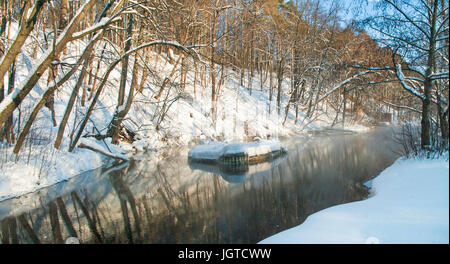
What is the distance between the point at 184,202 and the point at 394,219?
4877mm

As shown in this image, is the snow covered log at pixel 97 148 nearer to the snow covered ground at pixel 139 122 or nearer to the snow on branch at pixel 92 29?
the snow covered ground at pixel 139 122

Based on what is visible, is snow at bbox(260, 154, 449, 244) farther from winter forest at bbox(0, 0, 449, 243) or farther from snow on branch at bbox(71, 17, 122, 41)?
snow on branch at bbox(71, 17, 122, 41)

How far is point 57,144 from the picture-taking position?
1086 centimetres

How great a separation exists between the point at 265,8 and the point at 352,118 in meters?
14.8

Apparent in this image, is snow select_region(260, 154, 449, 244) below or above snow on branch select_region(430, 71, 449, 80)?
below

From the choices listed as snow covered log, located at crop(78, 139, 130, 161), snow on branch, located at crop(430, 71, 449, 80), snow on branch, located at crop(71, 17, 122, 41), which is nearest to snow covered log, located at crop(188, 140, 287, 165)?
snow covered log, located at crop(78, 139, 130, 161)

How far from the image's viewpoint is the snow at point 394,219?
3.23m

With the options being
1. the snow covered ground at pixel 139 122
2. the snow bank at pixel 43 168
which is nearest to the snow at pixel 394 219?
the snow covered ground at pixel 139 122

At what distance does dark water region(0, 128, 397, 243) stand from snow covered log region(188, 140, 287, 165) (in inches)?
31.5

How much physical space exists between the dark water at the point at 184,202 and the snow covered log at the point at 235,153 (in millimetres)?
799

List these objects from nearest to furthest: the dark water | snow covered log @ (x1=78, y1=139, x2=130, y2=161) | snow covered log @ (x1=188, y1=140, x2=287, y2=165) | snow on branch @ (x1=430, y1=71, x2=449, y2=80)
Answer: the dark water → snow on branch @ (x1=430, y1=71, x2=449, y2=80) → snow covered log @ (x1=78, y1=139, x2=130, y2=161) → snow covered log @ (x1=188, y1=140, x2=287, y2=165)

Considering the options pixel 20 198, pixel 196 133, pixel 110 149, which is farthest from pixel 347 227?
pixel 196 133

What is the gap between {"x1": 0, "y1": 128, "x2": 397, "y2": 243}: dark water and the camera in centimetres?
530
